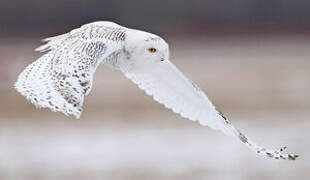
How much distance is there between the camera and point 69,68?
2768 millimetres

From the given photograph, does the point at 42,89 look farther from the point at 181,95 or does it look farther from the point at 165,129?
the point at 165,129

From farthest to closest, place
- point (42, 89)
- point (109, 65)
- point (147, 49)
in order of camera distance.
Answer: point (109, 65)
point (147, 49)
point (42, 89)

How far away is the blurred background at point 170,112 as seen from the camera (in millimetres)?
6258

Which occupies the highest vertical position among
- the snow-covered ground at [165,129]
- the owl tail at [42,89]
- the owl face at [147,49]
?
the snow-covered ground at [165,129]

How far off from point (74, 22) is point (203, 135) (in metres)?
3.60

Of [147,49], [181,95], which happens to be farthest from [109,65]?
[181,95]

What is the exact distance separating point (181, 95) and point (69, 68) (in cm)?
78

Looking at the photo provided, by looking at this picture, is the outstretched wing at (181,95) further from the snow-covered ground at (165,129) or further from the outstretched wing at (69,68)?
the snow-covered ground at (165,129)

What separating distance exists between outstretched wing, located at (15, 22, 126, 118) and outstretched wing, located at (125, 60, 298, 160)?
33cm

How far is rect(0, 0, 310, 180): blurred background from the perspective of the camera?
6.26m

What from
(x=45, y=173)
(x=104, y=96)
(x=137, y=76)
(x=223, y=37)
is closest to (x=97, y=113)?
(x=104, y=96)

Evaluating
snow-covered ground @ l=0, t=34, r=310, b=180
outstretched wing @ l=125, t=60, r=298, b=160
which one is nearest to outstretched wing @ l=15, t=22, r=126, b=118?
outstretched wing @ l=125, t=60, r=298, b=160

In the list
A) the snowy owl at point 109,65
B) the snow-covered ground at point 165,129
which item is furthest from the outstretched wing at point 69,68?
the snow-covered ground at point 165,129

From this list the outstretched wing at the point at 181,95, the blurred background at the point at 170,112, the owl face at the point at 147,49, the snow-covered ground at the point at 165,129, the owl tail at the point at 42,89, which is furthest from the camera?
the blurred background at the point at 170,112
